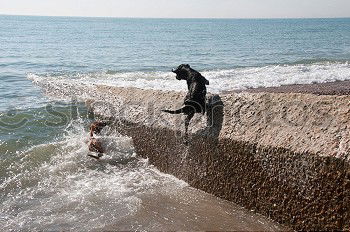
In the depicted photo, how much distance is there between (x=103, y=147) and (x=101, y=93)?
8.04 ft

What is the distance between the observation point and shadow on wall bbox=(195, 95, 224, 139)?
5547 mm

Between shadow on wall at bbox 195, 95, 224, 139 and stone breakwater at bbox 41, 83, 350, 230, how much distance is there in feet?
0.06

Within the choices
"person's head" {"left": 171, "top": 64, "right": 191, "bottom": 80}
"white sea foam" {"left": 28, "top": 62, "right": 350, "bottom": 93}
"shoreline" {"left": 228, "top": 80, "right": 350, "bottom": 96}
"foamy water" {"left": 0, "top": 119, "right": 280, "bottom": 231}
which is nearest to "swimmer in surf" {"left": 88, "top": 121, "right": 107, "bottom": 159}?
"foamy water" {"left": 0, "top": 119, "right": 280, "bottom": 231}

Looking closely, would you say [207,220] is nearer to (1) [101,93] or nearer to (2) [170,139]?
(2) [170,139]

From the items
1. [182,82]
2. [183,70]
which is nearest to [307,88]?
[182,82]

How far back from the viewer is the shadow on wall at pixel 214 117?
5.55m

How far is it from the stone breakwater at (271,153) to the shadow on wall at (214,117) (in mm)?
17

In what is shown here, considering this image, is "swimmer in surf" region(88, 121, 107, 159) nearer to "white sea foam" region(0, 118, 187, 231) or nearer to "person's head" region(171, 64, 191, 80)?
"white sea foam" region(0, 118, 187, 231)

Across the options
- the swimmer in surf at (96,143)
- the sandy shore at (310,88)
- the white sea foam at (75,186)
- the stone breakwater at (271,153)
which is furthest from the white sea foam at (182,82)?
the stone breakwater at (271,153)

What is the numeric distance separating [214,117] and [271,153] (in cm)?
126

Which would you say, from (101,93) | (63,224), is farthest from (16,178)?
(101,93)

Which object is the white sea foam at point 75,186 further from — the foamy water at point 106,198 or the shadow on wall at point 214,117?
the shadow on wall at point 214,117

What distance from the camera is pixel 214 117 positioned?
5688 millimetres

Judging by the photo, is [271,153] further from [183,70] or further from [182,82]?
[182,82]
